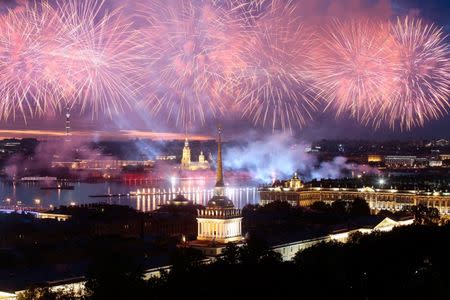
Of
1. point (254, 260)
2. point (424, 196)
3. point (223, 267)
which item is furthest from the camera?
point (424, 196)

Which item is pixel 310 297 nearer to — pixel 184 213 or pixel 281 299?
pixel 281 299

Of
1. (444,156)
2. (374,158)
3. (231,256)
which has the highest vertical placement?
(444,156)

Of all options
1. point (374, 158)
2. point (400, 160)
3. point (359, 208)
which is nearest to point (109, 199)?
point (359, 208)

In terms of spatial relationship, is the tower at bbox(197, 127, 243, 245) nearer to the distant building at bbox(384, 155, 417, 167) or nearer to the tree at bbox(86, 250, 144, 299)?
the tree at bbox(86, 250, 144, 299)

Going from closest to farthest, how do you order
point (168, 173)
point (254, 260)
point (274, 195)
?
point (254, 260)
point (274, 195)
point (168, 173)

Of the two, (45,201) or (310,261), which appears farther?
(45,201)

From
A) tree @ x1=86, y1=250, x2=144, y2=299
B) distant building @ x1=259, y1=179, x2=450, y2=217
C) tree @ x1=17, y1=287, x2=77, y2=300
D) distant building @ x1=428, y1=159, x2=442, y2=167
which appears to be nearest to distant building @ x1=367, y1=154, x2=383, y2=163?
distant building @ x1=428, y1=159, x2=442, y2=167

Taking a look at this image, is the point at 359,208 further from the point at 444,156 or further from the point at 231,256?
the point at 444,156

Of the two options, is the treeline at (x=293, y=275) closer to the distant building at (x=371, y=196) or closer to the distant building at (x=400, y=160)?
the distant building at (x=371, y=196)

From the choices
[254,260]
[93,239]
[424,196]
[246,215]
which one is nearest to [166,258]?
[254,260]
